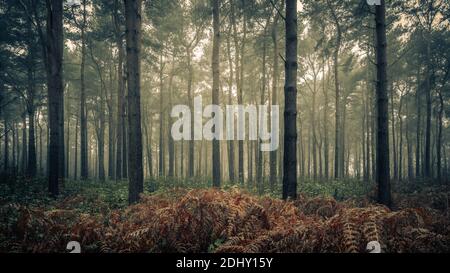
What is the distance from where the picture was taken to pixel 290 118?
22.8 ft

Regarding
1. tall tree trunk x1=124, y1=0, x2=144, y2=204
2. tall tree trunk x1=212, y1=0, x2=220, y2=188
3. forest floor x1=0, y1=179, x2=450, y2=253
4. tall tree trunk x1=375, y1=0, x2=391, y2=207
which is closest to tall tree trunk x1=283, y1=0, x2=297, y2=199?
forest floor x1=0, y1=179, x2=450, y2=253

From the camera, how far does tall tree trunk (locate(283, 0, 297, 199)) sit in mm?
6867

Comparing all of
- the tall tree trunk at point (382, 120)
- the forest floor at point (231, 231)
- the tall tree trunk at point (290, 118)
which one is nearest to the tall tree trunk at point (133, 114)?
the forest floor at point (231, 231)

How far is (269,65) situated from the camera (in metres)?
22.6

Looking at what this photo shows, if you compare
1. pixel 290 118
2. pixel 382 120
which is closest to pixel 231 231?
pixel 290 118

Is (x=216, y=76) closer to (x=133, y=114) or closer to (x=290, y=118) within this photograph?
(x=133, y=114)

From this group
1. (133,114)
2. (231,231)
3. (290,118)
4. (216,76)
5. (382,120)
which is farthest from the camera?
(216,76)

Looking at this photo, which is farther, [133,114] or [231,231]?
[133,114]

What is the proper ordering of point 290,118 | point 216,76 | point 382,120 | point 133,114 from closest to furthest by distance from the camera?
point 290,118 → point 382,120 → point 133,114 → point 216,76

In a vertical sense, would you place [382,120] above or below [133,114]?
below
